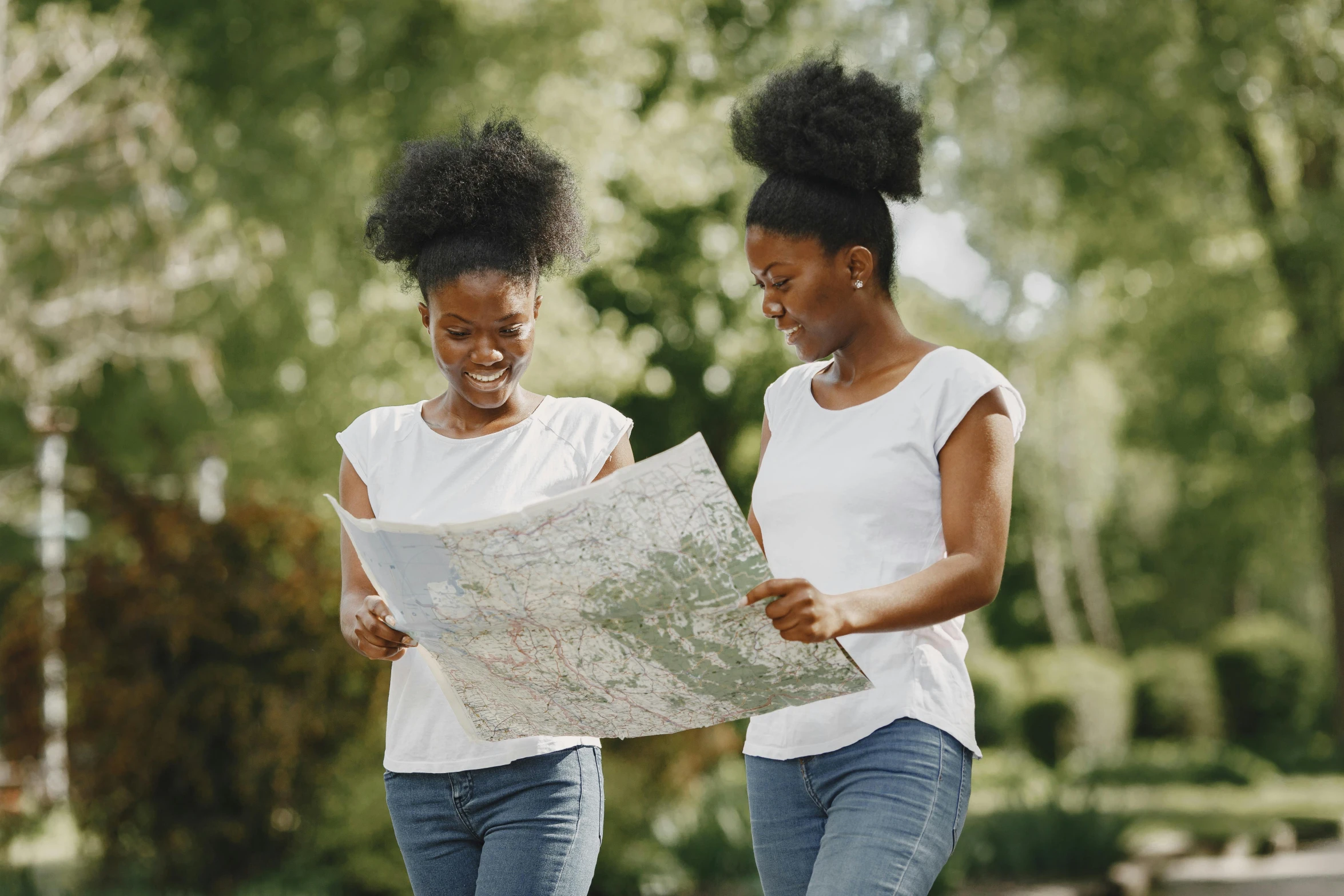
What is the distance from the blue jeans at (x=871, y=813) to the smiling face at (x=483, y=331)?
84 centimetres

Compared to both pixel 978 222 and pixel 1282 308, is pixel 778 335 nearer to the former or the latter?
pixel 978 222

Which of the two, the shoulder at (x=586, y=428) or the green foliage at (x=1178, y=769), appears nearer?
the shoulder at (x=586, y=428)

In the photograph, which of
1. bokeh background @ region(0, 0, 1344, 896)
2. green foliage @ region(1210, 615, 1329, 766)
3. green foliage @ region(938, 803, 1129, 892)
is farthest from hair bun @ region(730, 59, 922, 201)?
green foliage @ region(1210, 615, 1329, 766)

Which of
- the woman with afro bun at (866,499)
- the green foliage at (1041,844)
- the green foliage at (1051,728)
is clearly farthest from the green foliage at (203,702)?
the green foliage at (1051,728)

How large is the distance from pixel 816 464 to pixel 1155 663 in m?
16.9

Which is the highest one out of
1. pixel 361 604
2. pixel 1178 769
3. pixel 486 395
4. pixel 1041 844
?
pixel 1178 769

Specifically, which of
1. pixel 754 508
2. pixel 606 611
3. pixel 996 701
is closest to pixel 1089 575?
Answer: pixel 996 701

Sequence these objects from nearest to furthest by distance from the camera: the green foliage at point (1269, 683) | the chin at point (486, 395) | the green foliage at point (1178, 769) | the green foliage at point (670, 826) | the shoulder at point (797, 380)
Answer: the chin at point (486, 395), the shoulder at point (797, 380), the green foliage at point (670, 826), the green foliage at point (1178, 769), the green foliage at point (1269, 683)

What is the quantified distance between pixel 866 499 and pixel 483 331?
2.43 ft

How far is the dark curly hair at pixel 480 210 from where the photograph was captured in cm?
254

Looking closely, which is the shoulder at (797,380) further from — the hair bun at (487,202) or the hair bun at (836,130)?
the hair bun at (487,202)

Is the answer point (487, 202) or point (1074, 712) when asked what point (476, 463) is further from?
point (1074, 712)

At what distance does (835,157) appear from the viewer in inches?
94.3

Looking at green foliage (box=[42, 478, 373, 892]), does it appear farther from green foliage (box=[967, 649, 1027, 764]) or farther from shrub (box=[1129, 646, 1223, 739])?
shrub (box=[1129, 646, 1223, 739])
